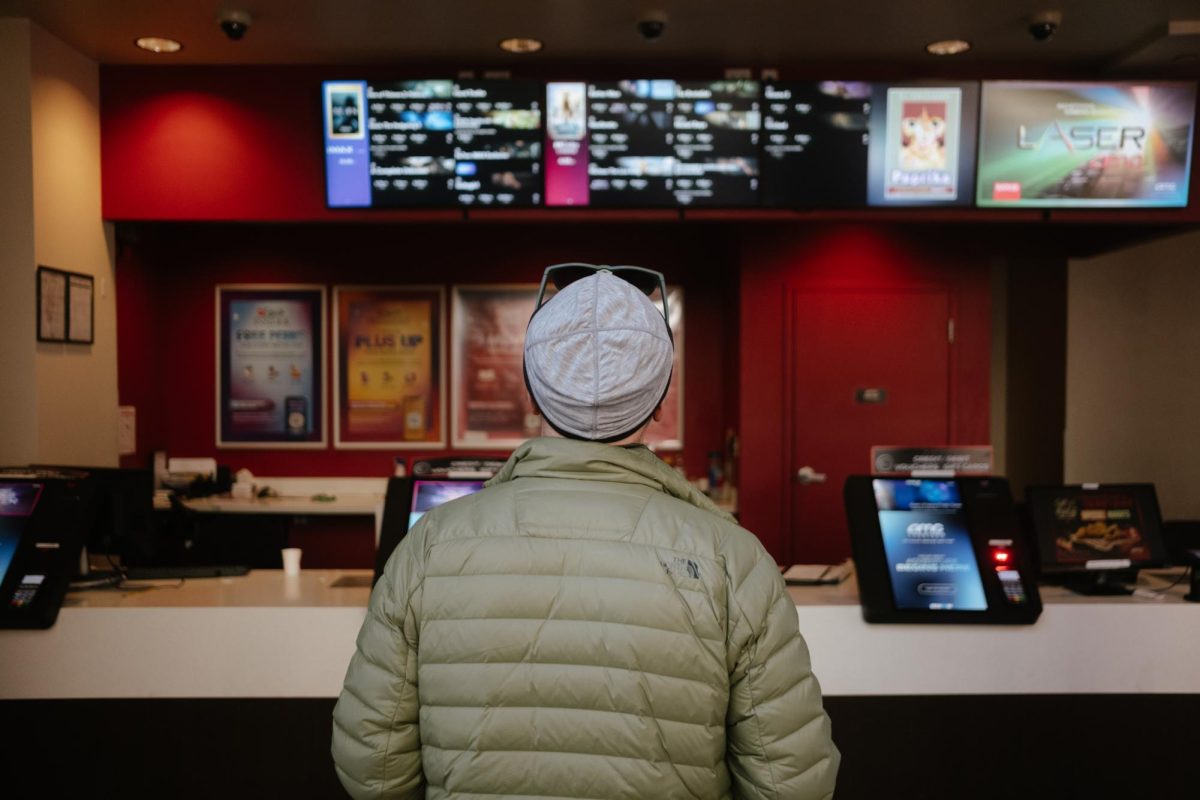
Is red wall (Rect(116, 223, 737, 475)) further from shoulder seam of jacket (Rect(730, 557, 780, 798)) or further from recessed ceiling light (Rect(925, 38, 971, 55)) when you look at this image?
shoulder seam of jacket (Rect(730, 557, 780, 798))

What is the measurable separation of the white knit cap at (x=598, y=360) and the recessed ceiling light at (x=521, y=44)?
3.05 meters

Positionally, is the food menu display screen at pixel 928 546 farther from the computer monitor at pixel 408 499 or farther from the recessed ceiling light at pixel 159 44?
the recessed ceiling light at pixel 159 44

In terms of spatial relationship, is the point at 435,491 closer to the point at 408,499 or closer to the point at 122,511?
the point at 408,499

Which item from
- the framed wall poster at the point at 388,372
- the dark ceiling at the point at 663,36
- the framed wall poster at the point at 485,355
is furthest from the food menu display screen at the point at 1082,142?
the framed wall poster at the point at 388,372

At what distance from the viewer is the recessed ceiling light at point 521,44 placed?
3.98 metres

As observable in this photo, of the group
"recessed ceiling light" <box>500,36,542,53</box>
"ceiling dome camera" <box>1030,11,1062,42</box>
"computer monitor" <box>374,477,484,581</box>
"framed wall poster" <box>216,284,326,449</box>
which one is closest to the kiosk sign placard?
"computer monitor" <box>374,477,484,581</box>

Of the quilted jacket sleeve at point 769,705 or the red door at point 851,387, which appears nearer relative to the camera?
the quilted jacket sleeve at point 769,705

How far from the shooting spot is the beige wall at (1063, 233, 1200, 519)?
17.7 ft

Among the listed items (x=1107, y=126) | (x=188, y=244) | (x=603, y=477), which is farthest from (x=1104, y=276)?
(x=603, y=477)

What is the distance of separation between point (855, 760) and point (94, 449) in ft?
11.2

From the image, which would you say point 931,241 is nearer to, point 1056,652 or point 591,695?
point 1056,652

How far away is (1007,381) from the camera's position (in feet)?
22.5

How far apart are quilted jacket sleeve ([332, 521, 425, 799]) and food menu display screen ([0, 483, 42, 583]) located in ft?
6.16

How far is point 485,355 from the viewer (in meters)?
5.28
